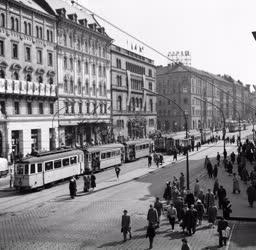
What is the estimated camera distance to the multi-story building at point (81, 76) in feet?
200

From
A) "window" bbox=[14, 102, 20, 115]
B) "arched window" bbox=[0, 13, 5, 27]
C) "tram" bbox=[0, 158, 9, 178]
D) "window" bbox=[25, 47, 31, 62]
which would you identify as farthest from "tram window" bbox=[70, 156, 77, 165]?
"window" bbox=[25, 47, 31, 62]

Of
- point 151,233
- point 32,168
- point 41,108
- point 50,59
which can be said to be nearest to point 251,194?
point 151,233

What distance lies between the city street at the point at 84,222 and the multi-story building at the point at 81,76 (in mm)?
28161

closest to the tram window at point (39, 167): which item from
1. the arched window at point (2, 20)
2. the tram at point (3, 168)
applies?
the tram at point (3, 168)

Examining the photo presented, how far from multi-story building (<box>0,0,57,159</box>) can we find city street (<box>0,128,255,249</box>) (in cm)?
1895

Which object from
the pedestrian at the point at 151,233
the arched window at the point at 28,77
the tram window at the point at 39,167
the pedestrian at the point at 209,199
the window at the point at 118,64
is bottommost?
the pedestrian at the point at 151,233

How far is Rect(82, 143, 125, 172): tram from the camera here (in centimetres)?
4028

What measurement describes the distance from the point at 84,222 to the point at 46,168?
38.3ft

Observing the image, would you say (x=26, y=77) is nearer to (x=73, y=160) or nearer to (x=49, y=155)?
(x=73, y=160)

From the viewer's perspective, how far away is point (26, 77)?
53125 mm

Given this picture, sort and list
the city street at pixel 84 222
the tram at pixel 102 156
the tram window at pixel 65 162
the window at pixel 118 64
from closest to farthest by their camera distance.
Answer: the city street at pixel 84 222 < the tram window at pixel 65 162 < the tram at pixel 102 156 < the window at pixel 118 64

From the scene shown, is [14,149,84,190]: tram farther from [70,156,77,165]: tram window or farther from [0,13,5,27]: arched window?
[0,13,5,27]: arched window

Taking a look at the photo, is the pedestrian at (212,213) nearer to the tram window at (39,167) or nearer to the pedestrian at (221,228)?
the pedestrian at (221,228)

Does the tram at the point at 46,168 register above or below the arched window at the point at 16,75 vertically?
below
